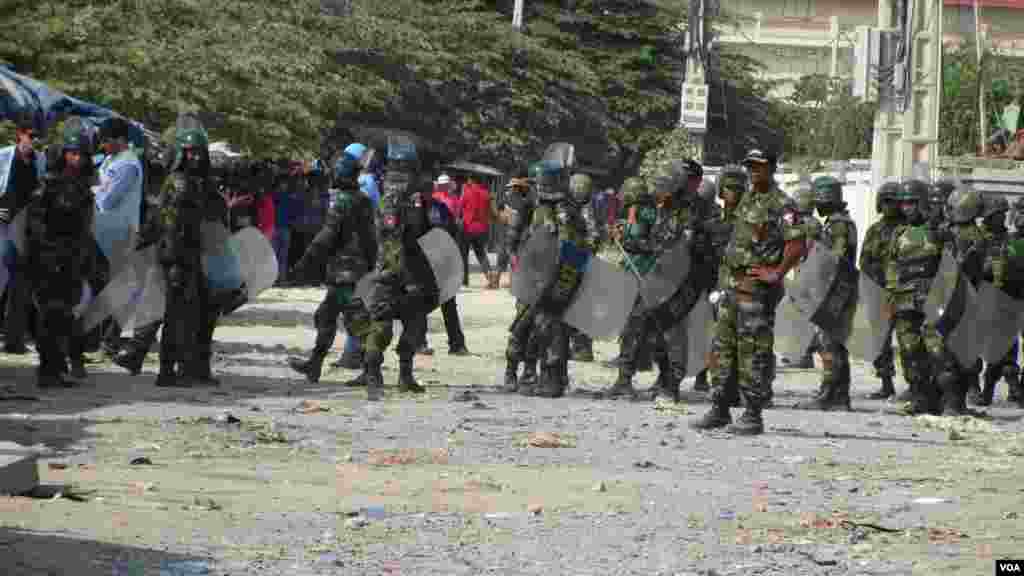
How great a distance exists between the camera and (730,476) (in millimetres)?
11367

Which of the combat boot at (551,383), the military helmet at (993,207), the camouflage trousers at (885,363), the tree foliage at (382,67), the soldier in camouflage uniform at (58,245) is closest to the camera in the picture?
the soldier in camouflage uniform at (58,245)

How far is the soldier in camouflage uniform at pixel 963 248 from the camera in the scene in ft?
51.9

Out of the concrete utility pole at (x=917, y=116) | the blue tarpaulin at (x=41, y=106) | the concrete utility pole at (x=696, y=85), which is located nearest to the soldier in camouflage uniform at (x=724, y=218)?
the blue tarpaulin at (x=41, y=106)

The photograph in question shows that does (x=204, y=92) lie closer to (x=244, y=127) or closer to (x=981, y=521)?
(x=244, y=127)

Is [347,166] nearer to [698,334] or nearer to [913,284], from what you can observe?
[698,334]

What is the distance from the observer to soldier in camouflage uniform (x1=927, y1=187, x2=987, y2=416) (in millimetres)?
15805

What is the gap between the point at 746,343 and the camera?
43.1ft

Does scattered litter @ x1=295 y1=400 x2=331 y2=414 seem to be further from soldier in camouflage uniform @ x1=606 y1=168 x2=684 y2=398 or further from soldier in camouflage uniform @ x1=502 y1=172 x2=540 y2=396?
soldier in camouflage uniform @ x1=606 y1=168 x2=684 y2=398

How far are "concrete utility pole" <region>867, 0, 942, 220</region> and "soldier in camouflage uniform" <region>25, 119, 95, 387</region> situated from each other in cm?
1968

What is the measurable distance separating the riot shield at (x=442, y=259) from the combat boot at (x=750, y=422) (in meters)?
3.04

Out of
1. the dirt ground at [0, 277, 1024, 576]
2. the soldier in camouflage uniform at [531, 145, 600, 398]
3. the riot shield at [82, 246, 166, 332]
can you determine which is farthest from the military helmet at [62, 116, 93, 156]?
the soldier in camouflage uniform at [531, 145, 600, 398]

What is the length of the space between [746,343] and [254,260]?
407 centimetres

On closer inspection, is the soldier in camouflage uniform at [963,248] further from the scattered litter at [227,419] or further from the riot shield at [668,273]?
the scattered litter at [227,419]

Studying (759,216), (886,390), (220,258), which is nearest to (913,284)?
(886,390)
